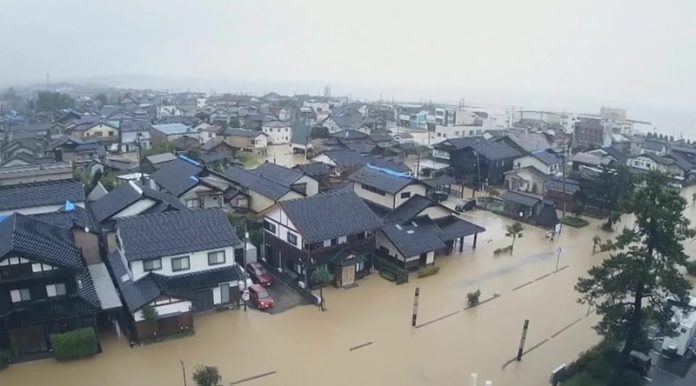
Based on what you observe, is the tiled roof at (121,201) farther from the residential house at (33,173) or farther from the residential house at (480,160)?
the residential house at (480,160)

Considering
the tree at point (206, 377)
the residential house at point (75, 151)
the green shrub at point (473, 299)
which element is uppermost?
the residential house at point (75, 151)

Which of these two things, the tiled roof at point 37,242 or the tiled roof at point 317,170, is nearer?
the tiled roof at point 37,242

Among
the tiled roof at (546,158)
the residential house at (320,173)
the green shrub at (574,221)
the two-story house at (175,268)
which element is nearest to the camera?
the two-story house at (175,268)

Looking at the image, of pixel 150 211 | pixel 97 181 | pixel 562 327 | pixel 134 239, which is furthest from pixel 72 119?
pixel 562 327

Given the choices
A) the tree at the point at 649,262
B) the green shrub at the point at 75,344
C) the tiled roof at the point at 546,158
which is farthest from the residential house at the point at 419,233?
the tiled roof at the point at 546,158

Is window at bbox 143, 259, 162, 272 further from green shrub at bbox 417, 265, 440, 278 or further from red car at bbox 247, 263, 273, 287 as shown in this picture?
green shrub at bbox 417, 265, 440, 278

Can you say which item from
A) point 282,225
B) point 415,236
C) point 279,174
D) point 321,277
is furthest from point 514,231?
point 279,174

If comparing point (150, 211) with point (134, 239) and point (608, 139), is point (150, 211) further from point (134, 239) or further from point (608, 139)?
point (608, 139)
